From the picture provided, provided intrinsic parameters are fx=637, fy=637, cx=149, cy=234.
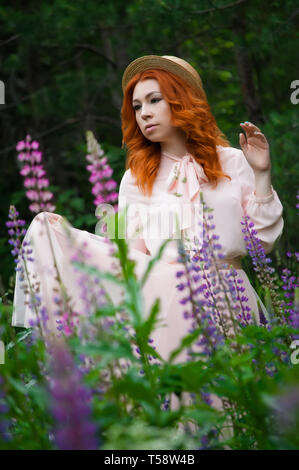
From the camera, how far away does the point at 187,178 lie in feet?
9.96

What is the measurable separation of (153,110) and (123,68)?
14.6 feet

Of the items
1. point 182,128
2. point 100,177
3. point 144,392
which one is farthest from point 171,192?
point 144,392

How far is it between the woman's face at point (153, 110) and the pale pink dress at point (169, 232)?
0.56 ft

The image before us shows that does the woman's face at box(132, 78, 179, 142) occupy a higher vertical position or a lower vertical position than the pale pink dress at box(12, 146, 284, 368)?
higher

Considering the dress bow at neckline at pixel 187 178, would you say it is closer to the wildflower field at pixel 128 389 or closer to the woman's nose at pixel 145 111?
the woman's nose at pixel 145 111

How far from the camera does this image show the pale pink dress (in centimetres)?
272

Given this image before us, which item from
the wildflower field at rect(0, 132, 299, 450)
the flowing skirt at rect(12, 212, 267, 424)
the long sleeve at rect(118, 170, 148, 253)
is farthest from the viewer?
the long sleeve at rect(118, 170, 148, 253)

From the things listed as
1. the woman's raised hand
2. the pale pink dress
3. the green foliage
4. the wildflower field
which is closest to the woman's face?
the pale pink dress

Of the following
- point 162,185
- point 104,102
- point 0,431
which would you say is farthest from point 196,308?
point 104,102

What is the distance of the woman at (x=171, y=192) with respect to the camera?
110 inches

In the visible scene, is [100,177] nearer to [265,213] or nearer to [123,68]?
[265,213]

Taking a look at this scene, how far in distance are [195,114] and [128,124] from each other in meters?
0.42

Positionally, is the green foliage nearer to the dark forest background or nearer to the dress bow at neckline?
the dress bow at neckline

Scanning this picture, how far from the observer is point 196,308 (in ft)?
5.68
